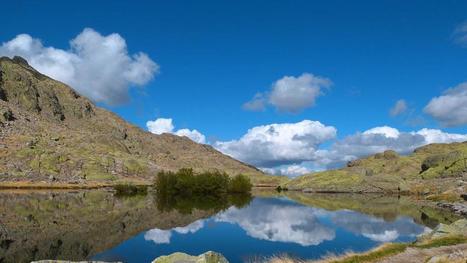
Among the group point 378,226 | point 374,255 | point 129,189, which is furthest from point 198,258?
point 129,189

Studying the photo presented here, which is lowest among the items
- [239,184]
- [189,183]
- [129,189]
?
[129,189]

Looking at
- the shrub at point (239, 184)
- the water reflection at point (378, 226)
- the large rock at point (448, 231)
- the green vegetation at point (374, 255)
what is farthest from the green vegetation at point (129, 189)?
the green vegetation at point (374, 255)

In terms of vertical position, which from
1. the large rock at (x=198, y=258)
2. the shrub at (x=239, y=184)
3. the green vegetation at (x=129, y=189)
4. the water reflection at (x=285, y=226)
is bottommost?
the large rock at (x=198, y=258)

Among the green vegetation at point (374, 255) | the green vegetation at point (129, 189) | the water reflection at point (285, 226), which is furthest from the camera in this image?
the green vegetation at point (129, 189)

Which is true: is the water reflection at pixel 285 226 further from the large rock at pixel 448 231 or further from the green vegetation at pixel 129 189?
the green vegetation at pixel 129 189

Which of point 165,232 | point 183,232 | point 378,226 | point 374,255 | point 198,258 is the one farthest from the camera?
point 378,226

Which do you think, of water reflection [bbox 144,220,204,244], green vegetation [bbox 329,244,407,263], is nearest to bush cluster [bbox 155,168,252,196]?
water reflection [bbox 144,220,204,244]

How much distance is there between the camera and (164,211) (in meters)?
102

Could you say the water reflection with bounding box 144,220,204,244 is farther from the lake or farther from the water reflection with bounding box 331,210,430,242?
the water reflection with bounding box 331,210,430,242

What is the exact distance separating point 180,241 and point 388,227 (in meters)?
38.9

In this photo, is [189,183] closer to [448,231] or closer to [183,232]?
[183,232]

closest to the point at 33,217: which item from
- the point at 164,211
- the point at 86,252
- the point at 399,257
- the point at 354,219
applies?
the point at 164,211

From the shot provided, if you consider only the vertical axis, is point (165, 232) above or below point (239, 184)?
below

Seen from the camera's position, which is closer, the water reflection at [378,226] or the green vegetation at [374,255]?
the green vegetation at [374,255]
